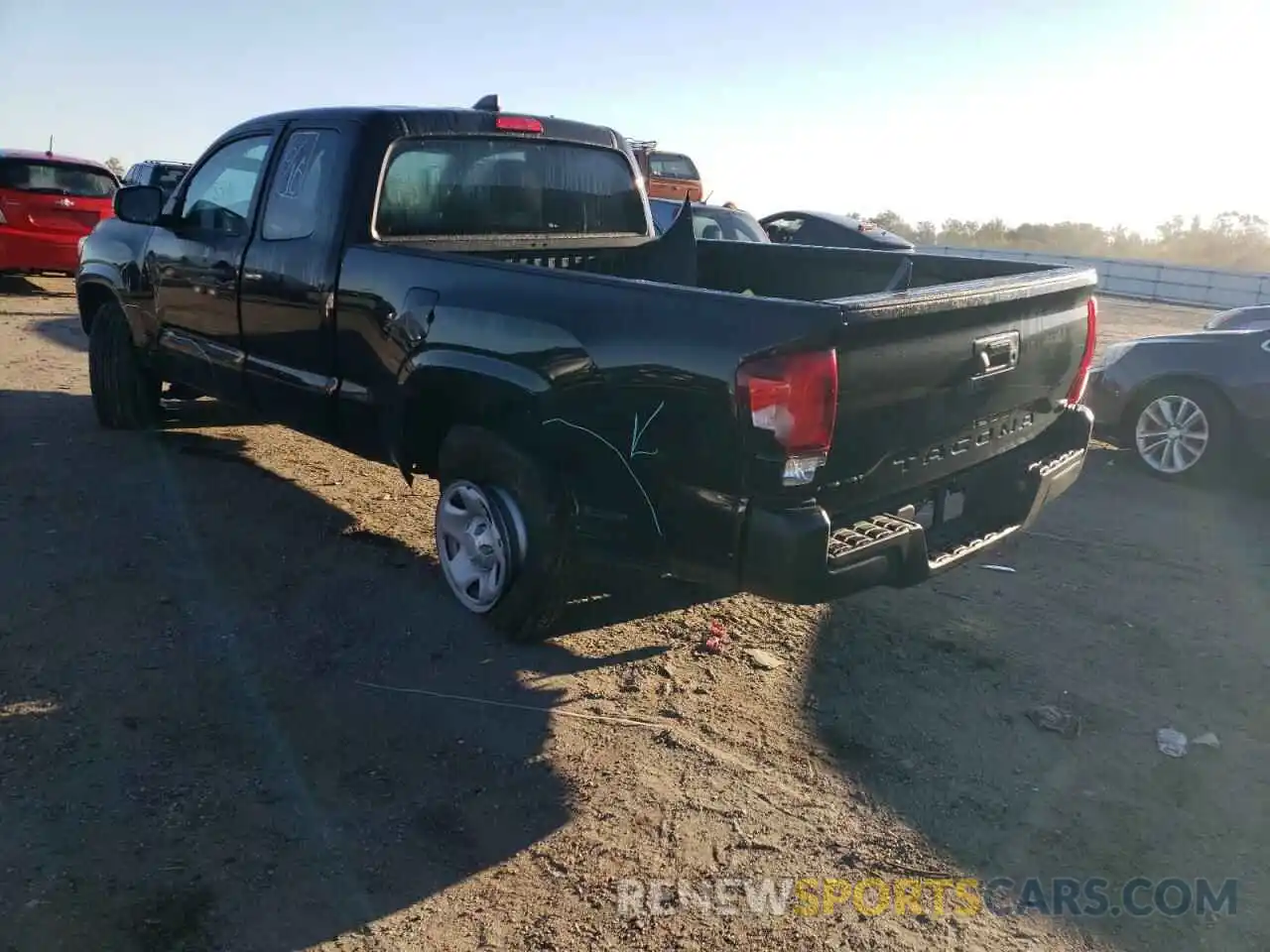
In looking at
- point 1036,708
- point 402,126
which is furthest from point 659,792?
point 402,126

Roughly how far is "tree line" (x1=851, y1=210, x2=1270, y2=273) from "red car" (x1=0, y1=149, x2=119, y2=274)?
37.1 metres

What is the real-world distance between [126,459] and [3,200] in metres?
8.50

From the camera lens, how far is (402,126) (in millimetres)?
4484

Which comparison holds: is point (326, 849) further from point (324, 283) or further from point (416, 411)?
point (324, 283)

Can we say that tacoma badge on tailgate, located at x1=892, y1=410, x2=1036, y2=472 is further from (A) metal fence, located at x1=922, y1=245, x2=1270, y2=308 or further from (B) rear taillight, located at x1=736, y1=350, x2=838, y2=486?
(A) metal fence, located at x1=922, y1=245, x2=1270, y2=308

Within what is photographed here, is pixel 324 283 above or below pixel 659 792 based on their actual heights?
above

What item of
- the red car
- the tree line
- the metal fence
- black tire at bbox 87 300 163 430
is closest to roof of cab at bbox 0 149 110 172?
the red car

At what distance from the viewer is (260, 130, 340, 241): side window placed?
14.7 feet

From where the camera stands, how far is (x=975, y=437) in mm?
3658

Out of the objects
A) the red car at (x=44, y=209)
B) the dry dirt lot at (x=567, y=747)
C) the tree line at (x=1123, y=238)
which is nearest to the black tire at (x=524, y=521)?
the dry dirt lot at (x=567, y=747)

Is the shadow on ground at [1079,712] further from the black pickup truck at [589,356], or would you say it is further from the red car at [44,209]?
the red car at [44,209]

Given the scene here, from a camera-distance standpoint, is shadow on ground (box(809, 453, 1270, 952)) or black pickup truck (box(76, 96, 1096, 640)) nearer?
shadow on ground (box(809, 453, 1270, 952))

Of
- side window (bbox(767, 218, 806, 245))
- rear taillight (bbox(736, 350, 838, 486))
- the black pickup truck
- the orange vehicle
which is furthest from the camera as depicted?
the orange vehicle

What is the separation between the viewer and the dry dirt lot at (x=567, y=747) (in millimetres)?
2646
